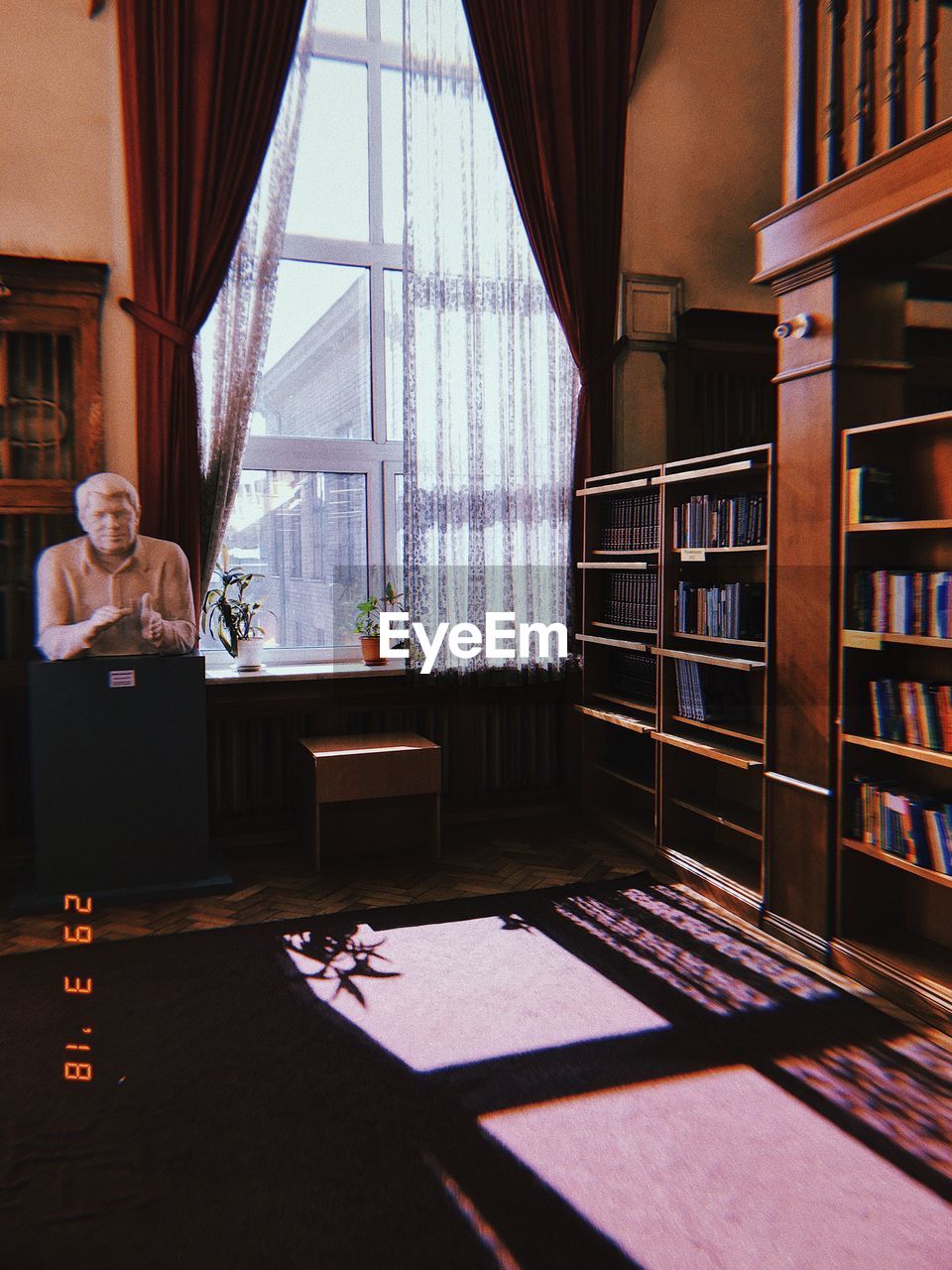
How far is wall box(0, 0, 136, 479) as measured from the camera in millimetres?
4137

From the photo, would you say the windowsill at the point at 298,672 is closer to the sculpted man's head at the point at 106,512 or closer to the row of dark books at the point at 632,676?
the sculpted man's head at the point at 106,512

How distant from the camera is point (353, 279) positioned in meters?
4.87

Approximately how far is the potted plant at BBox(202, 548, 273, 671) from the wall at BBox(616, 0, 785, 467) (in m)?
2.15

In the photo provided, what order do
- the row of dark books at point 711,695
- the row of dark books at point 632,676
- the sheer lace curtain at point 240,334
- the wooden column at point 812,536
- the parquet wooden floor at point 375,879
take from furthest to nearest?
1. the row of dark books at point 632,676
2. the sheer lace curtain at point 240,334
3. the row of dark books at point 711,695
4. the parquet wooden floor at point 375,879
5. the wooden column at point 812,536

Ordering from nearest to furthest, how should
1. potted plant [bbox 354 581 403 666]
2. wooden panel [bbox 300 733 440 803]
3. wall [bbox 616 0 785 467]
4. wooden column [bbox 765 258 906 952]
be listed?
wooden column [bbox 765 258 906 952], wooden panel [bbox 300 733 440 803], potted plant [bbox 354 581 403 666], wall [bbox 616 0 785 467]

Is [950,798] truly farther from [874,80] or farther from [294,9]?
[294,9]

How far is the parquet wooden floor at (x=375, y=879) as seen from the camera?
12.1 feet

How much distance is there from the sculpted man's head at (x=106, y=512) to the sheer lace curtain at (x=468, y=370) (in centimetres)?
142

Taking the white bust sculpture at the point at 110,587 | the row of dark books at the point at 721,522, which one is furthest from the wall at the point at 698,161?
the white bust sculpture at the point at 110,587

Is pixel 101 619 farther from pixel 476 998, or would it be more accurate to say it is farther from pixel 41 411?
pixel 476 998

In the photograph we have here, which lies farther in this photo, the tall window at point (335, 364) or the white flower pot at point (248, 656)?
the tall window at point (335, 364)

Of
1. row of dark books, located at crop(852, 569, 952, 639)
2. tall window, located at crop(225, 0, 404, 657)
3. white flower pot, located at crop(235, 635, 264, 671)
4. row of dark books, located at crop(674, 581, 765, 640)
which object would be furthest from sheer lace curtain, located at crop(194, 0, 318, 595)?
row of dark books, located at crop(852, 569, 952, 639)

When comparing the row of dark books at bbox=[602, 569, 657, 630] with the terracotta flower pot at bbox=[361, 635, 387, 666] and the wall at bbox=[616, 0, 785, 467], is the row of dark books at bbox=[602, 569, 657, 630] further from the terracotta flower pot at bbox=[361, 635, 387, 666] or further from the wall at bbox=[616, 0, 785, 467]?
the terracotta flower pot at bbox=[361, 635, 387, 666]

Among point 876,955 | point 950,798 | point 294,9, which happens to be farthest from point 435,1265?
point 294,9
